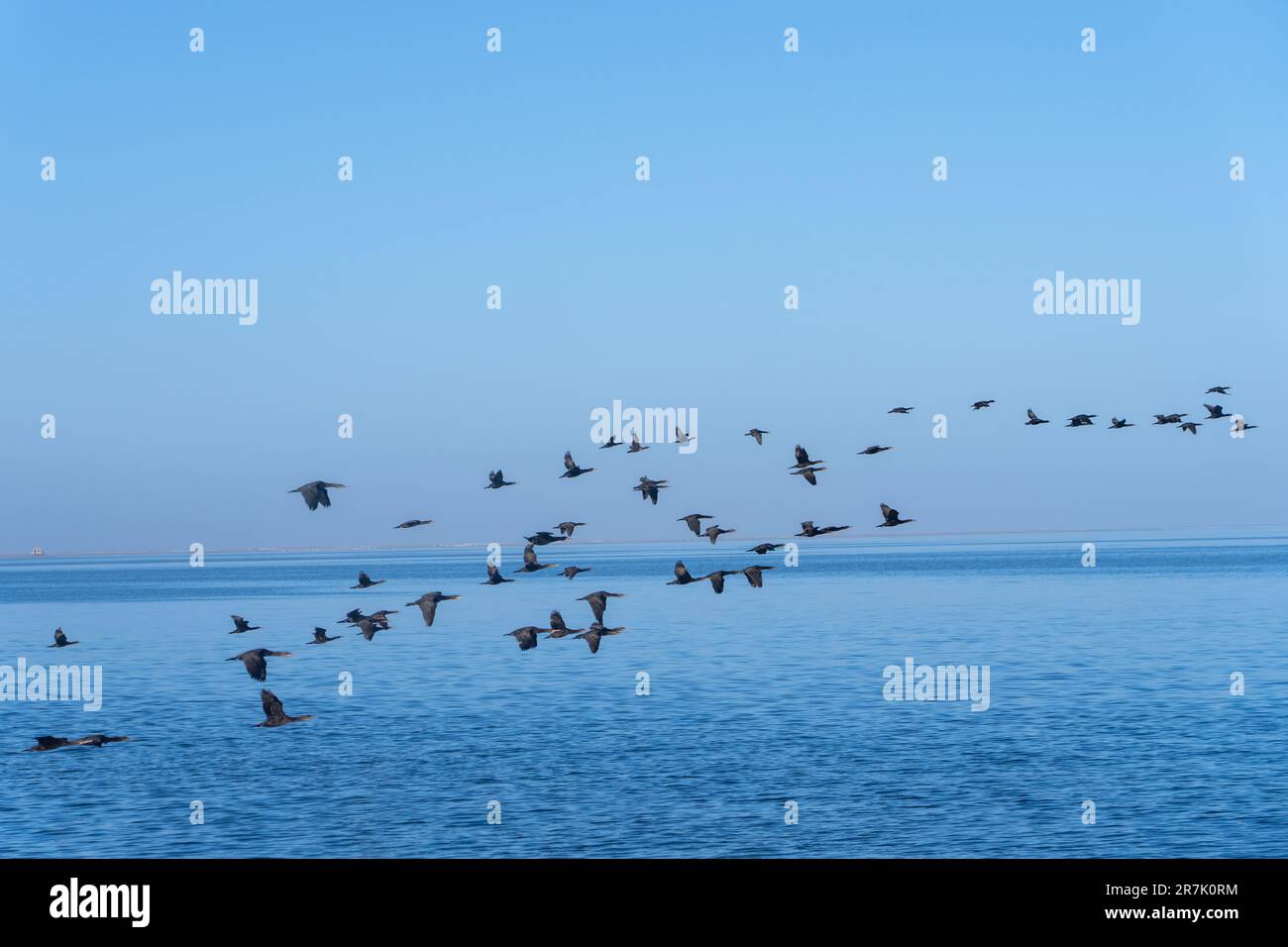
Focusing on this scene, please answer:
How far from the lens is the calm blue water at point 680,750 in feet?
117

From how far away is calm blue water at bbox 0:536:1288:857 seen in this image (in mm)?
35625

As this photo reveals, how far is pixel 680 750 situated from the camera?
47.7 meters

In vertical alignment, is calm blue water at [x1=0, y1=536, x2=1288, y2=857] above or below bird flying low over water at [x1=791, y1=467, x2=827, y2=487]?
below

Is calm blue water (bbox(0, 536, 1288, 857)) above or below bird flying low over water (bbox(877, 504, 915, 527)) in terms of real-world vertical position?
below

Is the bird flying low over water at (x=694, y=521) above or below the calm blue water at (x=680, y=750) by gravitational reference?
above

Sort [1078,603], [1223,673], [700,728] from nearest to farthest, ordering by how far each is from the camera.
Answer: [700,728] < [1223,673] < [1078,603]
